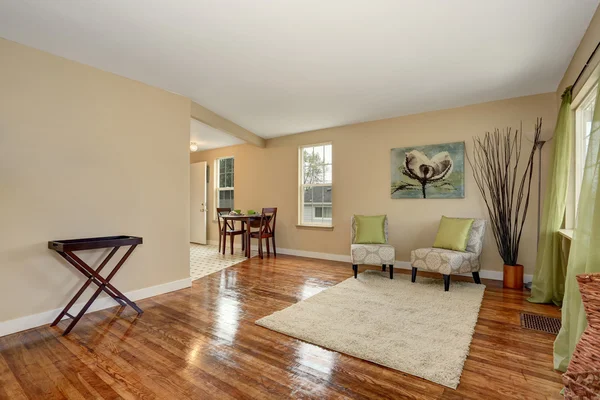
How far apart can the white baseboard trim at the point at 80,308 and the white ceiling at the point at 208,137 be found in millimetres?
2658

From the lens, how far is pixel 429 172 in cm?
437

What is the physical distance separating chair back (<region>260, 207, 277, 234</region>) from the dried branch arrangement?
3377 mm

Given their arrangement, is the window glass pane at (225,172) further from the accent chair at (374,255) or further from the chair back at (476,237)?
the chair back at (476,237)

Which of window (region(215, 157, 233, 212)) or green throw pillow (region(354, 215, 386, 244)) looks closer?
green throw pillow (region(354, 215, 386, 244))

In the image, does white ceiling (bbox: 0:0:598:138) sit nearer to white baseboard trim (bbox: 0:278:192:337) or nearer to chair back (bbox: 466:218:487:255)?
chair back (bbox: 466:218:487:255)

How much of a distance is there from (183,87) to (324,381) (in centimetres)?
327

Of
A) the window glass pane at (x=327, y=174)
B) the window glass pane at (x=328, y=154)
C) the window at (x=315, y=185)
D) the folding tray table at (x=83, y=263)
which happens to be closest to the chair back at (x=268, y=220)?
the window at (x=315, y=185)

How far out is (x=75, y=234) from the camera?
9.02 ft

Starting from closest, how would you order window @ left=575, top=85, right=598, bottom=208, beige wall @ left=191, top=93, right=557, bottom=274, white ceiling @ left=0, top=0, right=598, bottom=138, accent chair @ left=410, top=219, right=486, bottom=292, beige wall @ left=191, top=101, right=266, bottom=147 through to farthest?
white ceiling @ left=0, top=0, right=598, bottom=138 → window @ left=575, top=85, right=598, bottom=208 → accent chair @ left=410, top=219, right=486, bottom=292 → beige wall @ left=191, top=93, right=557, bottom=274 → beige wall @ left=191, top=101, right=266, bottom=147

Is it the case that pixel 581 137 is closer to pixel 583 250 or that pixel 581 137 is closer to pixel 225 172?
pixel 583 250

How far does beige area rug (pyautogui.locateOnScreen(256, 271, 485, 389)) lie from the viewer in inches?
75.0

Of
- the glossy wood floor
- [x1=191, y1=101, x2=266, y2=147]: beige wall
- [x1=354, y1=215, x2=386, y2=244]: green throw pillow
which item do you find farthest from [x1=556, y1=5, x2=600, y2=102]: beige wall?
[x1=191, y1=101, x2=266, y2=147]: beige wall

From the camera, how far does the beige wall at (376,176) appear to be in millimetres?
3871

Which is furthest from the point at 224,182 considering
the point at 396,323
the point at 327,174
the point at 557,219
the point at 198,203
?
the point at 557,219
